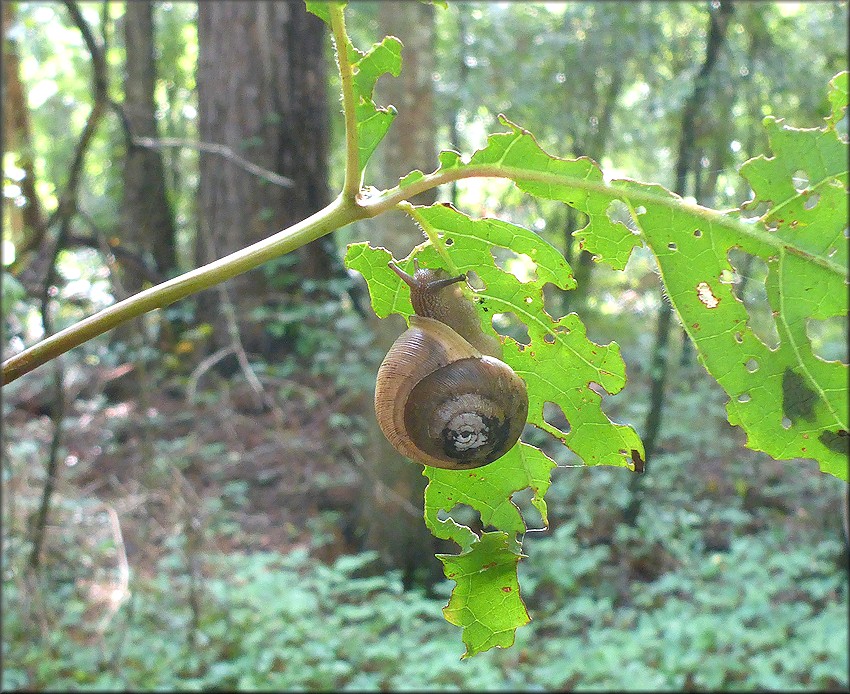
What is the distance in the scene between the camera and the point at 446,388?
51.3 inches

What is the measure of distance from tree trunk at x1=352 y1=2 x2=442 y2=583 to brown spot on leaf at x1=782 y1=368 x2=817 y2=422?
391 cm

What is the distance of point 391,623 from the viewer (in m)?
4.73

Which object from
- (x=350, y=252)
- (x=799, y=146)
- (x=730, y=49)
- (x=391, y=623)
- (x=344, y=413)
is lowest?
(x=391, y=623)

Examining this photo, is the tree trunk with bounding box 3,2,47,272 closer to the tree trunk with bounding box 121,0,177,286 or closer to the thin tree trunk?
the tree trunk with bounding box 121,0,177,286

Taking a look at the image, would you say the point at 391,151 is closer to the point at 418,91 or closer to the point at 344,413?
the point at 418,91

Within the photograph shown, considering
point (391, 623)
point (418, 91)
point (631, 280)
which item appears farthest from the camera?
point (631, 280)

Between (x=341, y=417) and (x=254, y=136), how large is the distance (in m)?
2.96

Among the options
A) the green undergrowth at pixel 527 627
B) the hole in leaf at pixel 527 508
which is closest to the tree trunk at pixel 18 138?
the green undergrowth at pixel 527 627

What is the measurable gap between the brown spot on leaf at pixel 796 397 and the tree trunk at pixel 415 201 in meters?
3.91

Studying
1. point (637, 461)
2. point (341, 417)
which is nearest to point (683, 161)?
point (341, 417)

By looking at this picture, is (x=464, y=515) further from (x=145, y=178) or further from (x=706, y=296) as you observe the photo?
(x=145, y=178)

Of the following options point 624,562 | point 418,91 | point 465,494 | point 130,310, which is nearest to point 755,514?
point 624,562

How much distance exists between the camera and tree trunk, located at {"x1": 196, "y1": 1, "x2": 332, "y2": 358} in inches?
273

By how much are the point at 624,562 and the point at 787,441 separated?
492 cm
